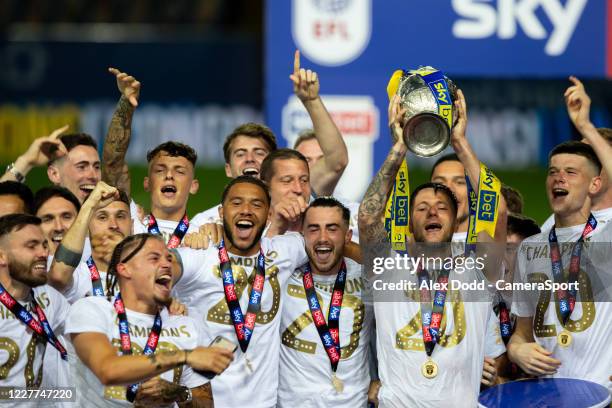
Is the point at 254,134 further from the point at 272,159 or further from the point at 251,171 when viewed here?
the point at 272,159

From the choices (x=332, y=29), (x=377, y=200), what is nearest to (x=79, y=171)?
(x=377, y=200)

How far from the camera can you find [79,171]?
9.22 m

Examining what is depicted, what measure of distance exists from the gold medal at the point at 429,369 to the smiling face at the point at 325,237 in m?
0.87

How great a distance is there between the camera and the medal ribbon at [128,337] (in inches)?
273

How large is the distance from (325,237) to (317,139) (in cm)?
134

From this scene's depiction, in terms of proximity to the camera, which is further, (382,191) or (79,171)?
(79,171)

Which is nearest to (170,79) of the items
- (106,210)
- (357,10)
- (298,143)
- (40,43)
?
(40,43)

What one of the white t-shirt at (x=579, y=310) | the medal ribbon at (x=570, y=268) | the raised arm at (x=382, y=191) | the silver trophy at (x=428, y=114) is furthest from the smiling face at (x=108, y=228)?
the medal ribbon at (x=570, y=268)

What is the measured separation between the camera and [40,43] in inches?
780

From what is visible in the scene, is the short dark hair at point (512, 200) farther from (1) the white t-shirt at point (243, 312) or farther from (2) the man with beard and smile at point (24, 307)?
(2) the man with beard and smile at point (24, 307)

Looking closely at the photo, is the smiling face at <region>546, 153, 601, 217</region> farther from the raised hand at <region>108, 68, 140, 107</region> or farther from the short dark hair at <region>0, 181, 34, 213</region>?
the short dark hair at <region>0, 181, 34, 213</region>

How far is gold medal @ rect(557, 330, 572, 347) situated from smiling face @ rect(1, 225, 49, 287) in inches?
130

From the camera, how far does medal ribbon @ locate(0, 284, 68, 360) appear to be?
723cm

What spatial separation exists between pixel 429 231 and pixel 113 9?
15.6 metres
